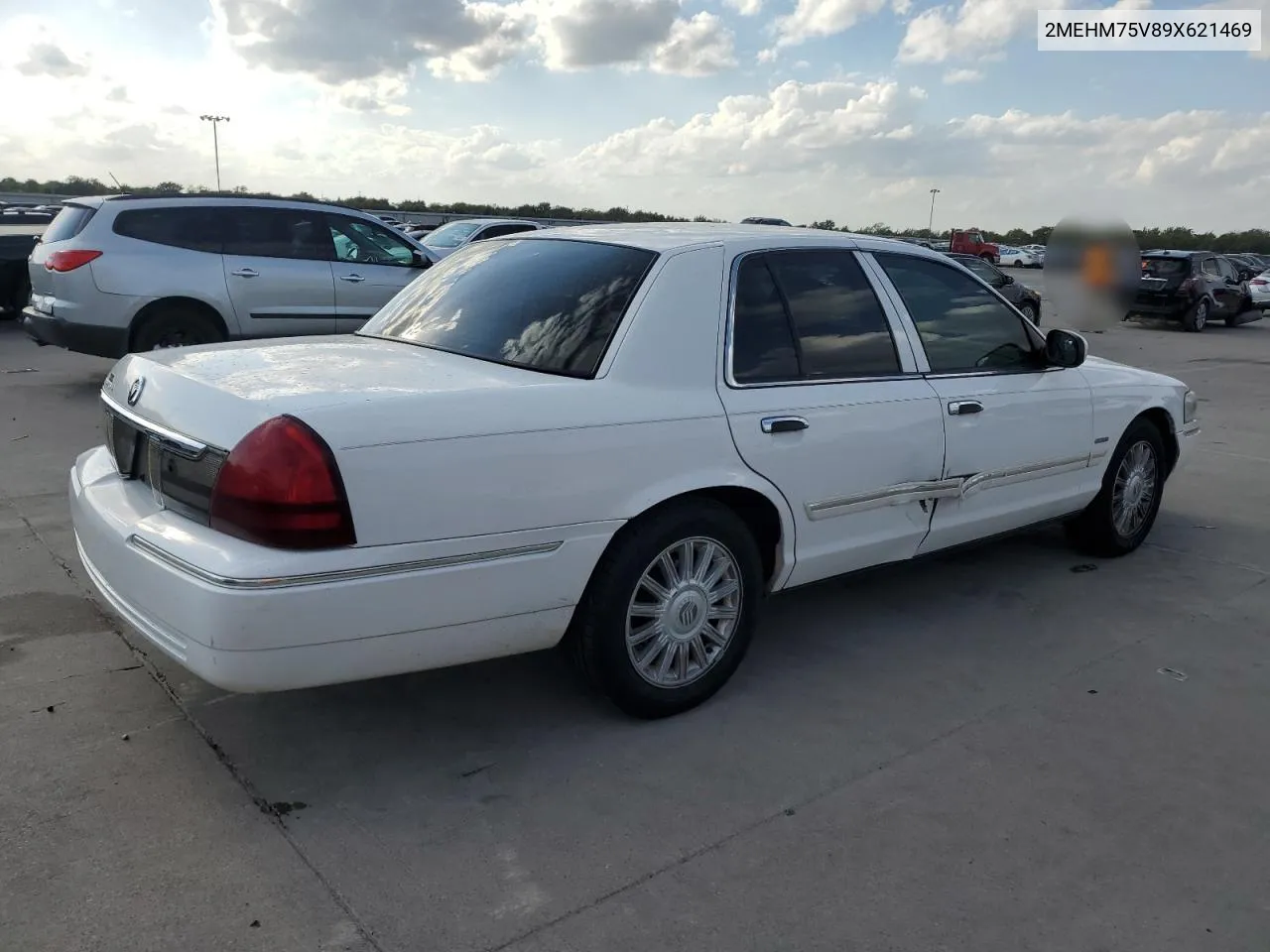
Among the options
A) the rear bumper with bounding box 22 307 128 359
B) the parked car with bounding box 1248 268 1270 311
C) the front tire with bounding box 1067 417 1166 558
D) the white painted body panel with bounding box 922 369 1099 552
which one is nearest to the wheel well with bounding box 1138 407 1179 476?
the front tire with bounding box 1067 417 1166 558

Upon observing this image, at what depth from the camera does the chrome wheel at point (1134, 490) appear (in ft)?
17.6

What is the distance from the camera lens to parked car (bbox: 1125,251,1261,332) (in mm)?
21359

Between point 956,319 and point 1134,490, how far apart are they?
5.76 feet

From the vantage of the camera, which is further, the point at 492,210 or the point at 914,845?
the point at 492,210

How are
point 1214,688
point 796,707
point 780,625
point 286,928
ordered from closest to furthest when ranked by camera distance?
point 286,928 < point 796,707 < point 1214,688 < point 780,625

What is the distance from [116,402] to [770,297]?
2.26m

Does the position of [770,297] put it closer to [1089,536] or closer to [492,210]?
[1089,536]

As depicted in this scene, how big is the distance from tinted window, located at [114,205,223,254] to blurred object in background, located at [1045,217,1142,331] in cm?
679

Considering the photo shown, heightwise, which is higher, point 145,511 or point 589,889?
point 145,511

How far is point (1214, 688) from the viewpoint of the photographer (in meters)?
3.94

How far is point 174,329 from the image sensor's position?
892cm

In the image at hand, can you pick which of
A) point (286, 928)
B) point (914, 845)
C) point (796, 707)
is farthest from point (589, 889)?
point (796, 707)

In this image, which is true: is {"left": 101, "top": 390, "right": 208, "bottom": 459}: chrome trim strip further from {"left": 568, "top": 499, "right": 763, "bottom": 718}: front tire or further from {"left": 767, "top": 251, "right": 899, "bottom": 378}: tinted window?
{"left": 767, "top": 251, "right": 899, "bottom": 378}: tinted window

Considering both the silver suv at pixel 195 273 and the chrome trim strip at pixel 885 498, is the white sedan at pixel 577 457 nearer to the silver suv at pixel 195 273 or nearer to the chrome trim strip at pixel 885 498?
the chrome trim strip at pixel 885 498
